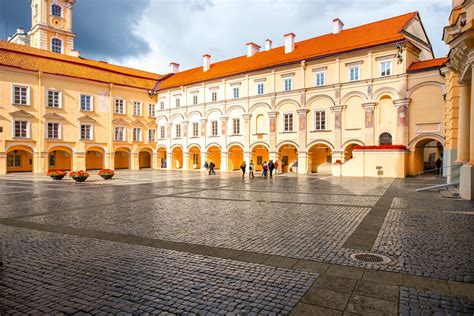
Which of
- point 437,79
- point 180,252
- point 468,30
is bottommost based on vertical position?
point 180,252

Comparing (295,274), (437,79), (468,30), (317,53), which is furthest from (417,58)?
(295,274)

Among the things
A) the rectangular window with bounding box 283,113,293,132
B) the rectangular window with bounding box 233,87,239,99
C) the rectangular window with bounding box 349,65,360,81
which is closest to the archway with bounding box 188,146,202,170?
the rectangular window with bounding box 233,87,239,99

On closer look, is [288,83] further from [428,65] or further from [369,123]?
[428,65]

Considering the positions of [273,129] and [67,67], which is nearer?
[273,129]

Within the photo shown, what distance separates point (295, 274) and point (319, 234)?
2785 millimetres

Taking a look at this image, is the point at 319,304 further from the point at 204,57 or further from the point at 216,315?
the point at 204,57

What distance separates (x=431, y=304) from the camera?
13.3 feet

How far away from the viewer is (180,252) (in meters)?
6.31

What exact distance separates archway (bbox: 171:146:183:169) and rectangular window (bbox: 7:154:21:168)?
19751 millimetres

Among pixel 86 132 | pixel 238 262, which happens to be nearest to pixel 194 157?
pixel 86 132

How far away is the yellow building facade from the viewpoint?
2903 centimetres

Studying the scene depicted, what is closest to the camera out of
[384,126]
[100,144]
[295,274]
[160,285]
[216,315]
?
[216,315]

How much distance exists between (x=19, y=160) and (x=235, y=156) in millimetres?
28019

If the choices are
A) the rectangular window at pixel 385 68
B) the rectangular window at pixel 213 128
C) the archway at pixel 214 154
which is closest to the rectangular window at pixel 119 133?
the archway at pixel 214 154
